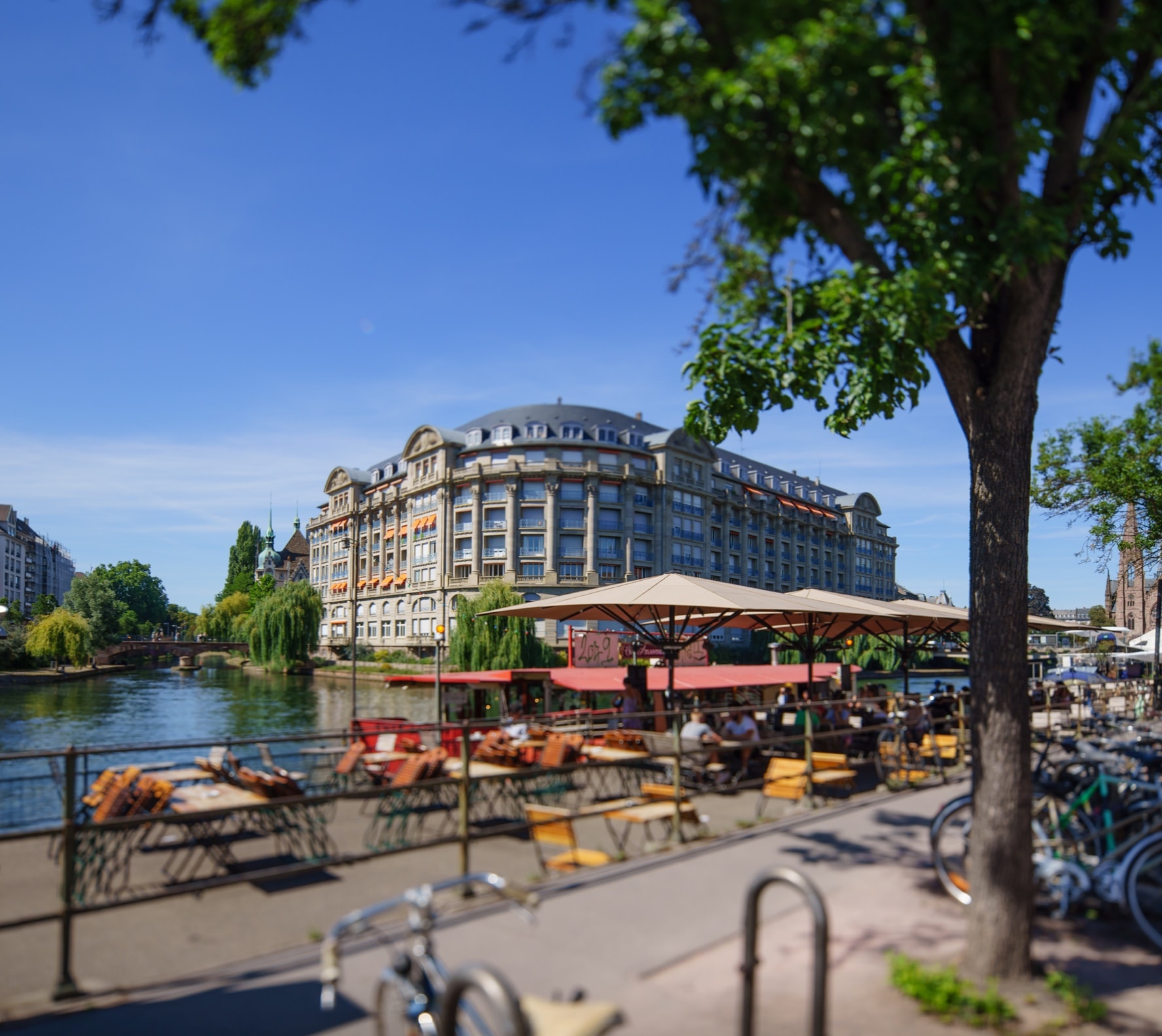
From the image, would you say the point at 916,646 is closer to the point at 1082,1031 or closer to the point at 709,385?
the point at 709,385

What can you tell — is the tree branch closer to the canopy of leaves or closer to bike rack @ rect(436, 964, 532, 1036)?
bike rack @ rect(436, 964, 532, 1036)

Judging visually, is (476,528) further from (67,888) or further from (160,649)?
(67,888)

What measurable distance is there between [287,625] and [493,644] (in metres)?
22.7

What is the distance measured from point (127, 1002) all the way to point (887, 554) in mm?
125534

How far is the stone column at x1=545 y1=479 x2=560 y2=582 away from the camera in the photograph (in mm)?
73438

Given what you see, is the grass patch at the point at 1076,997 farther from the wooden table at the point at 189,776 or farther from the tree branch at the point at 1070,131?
the wooden table at the point at 189,776

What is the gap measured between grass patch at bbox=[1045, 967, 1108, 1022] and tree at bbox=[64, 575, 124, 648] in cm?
10143

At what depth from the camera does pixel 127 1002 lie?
193 inches

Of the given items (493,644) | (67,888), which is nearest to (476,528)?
(493,644)

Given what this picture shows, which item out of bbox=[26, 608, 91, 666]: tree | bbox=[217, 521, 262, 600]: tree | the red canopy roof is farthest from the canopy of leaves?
bbox=[217, 521, 262, 600]: tree

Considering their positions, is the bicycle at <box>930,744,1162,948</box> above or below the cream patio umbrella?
below

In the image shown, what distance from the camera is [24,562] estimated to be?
550 feet

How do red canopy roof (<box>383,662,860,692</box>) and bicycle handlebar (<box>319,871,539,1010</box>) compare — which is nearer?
bicycle handlebar (<box>319,871,539,1010</box>)

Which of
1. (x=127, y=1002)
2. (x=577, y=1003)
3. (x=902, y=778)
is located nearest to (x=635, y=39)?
(x=577, y=1003)
